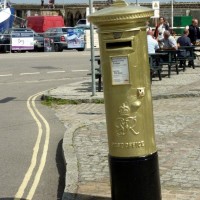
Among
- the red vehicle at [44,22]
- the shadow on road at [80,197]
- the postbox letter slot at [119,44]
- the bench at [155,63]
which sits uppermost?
the red vehicle at [44,22]

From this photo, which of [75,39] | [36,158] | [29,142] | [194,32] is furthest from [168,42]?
[75,39]

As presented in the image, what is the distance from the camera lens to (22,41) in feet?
121

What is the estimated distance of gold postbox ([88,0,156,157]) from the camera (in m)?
5.06

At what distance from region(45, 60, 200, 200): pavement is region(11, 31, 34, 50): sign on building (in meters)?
21.6

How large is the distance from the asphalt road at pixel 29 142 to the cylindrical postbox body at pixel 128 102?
1.37 m

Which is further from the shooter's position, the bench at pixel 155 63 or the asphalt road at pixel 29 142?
the bench at pixel 155 63

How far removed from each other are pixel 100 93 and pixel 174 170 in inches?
313

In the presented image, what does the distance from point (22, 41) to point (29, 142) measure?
92.5 ft

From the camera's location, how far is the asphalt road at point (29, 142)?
668 centimetres

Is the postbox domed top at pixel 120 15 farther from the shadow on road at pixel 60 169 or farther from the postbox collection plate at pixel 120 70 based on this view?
the shadow on road at pixel 60 169

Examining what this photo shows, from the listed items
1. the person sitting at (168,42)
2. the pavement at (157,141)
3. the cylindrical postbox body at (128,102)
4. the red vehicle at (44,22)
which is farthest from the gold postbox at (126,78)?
the red vehicle at (44,22)

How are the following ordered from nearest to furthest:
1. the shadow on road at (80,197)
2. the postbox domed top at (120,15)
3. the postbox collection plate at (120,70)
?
1. the postbox domed top at (120,15)
2. the postbox collection plate at (120,70)
3. the shadow on road at (80,197)

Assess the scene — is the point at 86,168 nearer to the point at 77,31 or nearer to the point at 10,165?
A: the point at 10,165

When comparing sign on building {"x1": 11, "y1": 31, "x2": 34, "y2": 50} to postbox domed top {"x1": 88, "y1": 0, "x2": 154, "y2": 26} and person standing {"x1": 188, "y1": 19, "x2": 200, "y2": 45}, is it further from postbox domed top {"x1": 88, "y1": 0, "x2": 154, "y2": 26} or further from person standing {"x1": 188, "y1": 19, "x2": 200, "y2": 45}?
postbox domed top {"x1": 88, "y1": 0, "x2": 154, "y2": 26}
